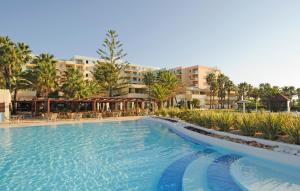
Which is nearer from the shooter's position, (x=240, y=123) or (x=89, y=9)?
(x=240, y=123)

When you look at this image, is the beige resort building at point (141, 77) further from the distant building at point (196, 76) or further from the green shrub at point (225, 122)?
the green shrub at point (225, 122)

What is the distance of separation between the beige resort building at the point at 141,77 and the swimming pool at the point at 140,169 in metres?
41.3

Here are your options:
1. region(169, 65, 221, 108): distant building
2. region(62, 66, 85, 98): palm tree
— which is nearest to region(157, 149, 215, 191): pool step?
region(62, 66, 85, 98): palm tree

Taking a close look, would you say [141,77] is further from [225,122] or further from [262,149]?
[262,149]

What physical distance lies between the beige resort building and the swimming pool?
41.3 metres

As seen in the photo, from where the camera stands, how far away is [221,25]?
22281mm

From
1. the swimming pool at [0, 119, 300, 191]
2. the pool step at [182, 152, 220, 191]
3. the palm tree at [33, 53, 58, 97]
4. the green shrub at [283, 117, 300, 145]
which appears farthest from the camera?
the palm tree at [33, 53, 58, 97]

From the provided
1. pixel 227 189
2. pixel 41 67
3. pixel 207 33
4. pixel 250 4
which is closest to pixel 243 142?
→ pixel 227 189

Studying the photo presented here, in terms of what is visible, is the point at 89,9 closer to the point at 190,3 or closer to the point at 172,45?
the point at 190,3

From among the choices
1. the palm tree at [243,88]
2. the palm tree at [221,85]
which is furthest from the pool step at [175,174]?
the palm tree at [243,88]

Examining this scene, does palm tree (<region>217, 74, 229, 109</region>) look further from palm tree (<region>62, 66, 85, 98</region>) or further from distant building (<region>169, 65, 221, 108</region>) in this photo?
palm tree (<region>62, 66, 85, 98</region>)

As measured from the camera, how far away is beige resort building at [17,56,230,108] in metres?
61.8

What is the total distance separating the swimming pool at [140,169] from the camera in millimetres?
7293

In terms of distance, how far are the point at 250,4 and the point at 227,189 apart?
15669 mm
